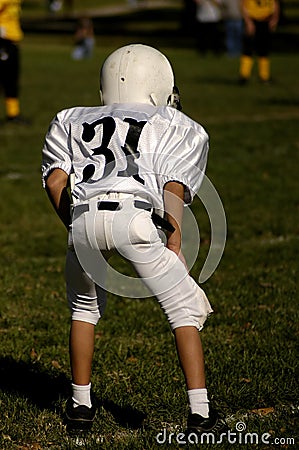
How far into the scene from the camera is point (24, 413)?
4270 mm

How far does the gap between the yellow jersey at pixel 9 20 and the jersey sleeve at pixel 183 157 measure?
35.2ft

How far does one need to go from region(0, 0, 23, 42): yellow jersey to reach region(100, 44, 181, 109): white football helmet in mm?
10548

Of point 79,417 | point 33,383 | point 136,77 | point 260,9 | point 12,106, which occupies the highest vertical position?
point 136,77

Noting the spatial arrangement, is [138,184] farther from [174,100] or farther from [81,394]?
[81,394]

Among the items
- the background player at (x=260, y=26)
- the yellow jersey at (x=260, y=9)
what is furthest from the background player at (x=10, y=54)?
the yellow jersey at (x=260, y=9)

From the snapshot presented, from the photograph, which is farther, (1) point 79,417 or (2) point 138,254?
(1) point 79,417

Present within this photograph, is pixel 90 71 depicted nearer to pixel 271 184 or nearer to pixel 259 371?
pixel 271 184

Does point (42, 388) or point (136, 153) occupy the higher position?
point (136, 153)

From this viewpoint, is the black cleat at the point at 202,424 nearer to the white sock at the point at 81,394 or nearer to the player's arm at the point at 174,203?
the white sock at the point at 81,394

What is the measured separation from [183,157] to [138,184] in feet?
0.64

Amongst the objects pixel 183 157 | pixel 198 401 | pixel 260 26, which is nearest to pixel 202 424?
pixel 198 401

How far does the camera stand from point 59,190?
12.6 feet

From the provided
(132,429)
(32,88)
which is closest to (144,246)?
(132,429)

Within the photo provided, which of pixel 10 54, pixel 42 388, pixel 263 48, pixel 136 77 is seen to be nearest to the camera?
pixel 136 77
